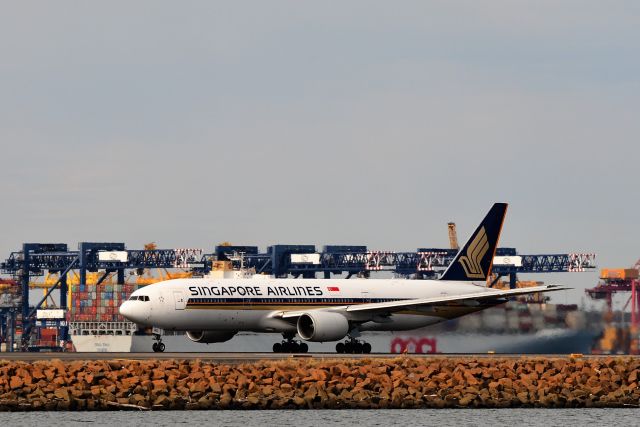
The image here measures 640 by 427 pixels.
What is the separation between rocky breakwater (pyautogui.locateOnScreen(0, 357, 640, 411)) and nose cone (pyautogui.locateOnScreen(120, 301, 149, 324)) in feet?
62.6

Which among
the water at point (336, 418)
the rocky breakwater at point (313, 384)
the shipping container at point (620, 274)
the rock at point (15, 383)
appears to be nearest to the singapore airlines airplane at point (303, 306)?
the rocky breakwater at point (313, 384)

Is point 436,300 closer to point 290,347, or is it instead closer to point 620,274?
point 290,347

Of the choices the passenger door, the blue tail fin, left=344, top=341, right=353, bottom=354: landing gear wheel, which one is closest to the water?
the passenger door

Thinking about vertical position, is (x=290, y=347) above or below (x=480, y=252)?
below

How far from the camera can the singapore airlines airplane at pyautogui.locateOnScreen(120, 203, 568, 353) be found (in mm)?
64812

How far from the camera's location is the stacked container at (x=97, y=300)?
178875 mm

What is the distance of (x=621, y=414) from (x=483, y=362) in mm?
6435

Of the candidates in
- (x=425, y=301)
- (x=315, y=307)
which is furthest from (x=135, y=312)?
(x=425, y=301)

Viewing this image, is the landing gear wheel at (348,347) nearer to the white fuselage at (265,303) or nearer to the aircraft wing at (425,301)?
the white fuselage at (265,303)

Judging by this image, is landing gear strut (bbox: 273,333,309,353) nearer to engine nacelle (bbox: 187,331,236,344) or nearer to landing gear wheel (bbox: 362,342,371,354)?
engine nacelle (bbox: 187,331,236,344)

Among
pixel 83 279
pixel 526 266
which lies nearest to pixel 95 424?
pixel 83 279

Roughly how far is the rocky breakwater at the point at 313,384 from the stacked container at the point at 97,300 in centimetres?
13503

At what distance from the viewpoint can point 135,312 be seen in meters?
64.6

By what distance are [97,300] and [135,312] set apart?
4646 inches
